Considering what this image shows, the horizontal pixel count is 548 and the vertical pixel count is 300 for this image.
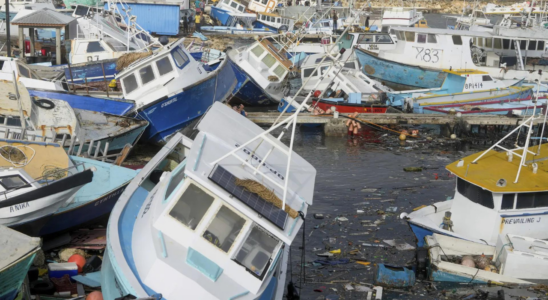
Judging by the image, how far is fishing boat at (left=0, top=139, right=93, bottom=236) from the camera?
12898mm

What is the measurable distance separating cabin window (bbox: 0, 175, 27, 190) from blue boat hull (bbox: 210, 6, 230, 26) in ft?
142

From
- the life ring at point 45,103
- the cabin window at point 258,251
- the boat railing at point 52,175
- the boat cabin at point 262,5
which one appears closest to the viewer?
the cabin window at point 258,251

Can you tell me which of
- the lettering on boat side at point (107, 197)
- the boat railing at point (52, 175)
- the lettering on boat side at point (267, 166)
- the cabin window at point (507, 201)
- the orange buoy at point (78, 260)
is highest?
the lettering on boat side at point (267, 166)

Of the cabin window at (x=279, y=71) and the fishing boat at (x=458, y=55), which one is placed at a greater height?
the fishing boat at (x=458, y=55)

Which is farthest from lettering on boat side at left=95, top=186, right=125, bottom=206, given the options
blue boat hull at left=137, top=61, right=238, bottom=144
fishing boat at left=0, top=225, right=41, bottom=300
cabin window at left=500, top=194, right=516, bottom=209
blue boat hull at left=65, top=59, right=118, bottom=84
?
blue boat hull at left=65, top=59, right=118, bottom=84

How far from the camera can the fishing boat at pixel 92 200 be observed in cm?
1443

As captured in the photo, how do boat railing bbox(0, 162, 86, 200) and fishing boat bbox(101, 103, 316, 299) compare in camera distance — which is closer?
fishing boat bbox(101, 103, 316, 299)

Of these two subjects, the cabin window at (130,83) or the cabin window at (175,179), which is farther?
the cabin window at (130,83)

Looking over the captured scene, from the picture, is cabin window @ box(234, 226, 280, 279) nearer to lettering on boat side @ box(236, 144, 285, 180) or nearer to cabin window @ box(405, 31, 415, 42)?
lettering on boat side @ box(236, 144, 285, 180)

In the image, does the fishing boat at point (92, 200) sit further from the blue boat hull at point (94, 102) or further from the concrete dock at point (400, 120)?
the concrete dock at point (400, 120)

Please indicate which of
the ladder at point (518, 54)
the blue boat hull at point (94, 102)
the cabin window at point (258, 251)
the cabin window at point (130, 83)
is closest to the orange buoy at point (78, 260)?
the cabin window at point (258, 251)

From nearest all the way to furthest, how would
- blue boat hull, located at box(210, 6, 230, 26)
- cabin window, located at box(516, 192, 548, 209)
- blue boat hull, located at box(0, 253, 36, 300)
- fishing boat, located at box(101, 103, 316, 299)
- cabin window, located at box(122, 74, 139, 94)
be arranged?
fishing boat, located at box(101, 103, 316, 299)
blue boat hull, located at box(0, 253, 36, 300)
cabin window, located at box(516, 192, 548, 209)
cabin window, located at box(122, 74, 139, 94)
blue boat hull, located at box(210, 6, 230, 26)

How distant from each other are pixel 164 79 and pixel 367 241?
360 inches

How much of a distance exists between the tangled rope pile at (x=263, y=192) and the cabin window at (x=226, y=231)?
0.43 m
